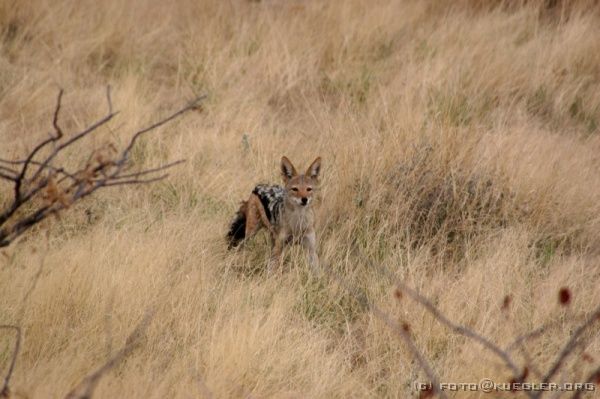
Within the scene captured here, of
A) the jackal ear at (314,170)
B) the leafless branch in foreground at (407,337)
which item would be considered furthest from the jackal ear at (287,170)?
the leafless branch in foreground at (407,337)

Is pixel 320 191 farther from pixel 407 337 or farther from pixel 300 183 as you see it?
pixel 407 337

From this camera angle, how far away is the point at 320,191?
21.5 feet

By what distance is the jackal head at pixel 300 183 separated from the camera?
20.6ft

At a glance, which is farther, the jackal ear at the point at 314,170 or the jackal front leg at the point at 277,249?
the jackal ear at the point at 314,170

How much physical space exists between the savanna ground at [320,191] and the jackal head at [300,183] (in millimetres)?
181

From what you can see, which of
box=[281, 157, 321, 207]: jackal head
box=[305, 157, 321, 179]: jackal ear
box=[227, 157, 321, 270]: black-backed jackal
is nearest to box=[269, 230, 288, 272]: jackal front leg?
box=[227, 157, 321, 270]: black-backed jackal

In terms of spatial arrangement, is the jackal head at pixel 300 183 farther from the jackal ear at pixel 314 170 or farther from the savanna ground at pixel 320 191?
the savanna ground at pixel 320 191

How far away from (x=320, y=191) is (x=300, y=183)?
29cm

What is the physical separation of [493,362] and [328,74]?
4877 millimetres

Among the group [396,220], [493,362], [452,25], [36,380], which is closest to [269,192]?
[396,220]

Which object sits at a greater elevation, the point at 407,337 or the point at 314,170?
the point at 407,337

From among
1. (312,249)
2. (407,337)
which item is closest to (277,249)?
(312,249)

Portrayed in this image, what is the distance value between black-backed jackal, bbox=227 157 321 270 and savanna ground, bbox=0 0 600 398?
0.12 metres

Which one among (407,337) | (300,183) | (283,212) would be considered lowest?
(283,212)
